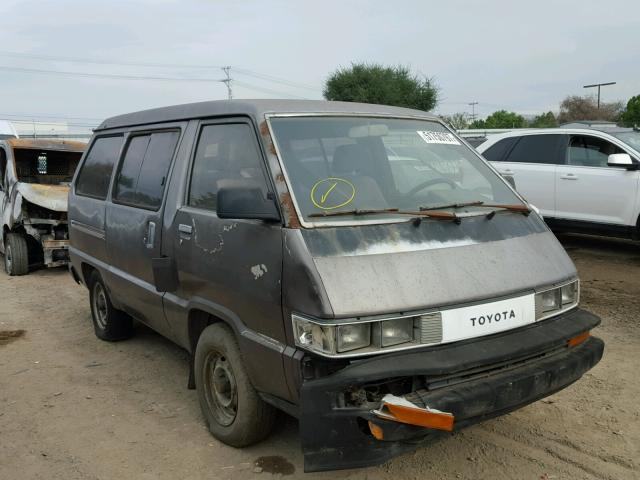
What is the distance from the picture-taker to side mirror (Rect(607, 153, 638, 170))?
24.6 feet

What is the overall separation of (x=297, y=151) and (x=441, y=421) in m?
1.56

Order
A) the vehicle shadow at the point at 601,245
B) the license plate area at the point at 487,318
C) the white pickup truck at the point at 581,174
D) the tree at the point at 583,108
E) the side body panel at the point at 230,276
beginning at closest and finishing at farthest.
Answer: the license plate area at the point at 487,318 → the side body panel at the point at 230,276 → the white pickup truck at the point at 581,174 → the vehicle shadow at the point at 601,245 → the tree at the point at 583,108

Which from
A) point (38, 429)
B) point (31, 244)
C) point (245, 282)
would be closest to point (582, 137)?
point (245, 282)

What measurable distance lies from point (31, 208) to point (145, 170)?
5.13 meters

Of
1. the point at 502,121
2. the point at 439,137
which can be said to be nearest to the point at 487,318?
the point at 439,137

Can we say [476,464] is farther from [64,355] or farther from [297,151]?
[64,355]

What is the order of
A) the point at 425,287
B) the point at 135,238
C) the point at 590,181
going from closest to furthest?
the point at 425,287 < the point at 135,238 < the point at 590,181

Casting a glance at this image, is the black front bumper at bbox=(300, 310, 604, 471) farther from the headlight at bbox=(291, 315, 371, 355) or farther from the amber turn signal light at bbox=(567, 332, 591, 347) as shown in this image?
the amber turn signal light at bbox=(567, 332, 591, 347)

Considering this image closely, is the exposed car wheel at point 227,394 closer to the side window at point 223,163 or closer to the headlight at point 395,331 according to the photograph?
the side window at point 223,163

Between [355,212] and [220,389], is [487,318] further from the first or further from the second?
[220,389]

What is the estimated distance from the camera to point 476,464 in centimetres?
321

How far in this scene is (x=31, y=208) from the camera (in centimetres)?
862

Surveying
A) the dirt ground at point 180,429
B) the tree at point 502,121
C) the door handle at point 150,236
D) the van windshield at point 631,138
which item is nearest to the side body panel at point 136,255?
the door handle at point 150,236

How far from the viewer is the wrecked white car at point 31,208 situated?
334 inches
